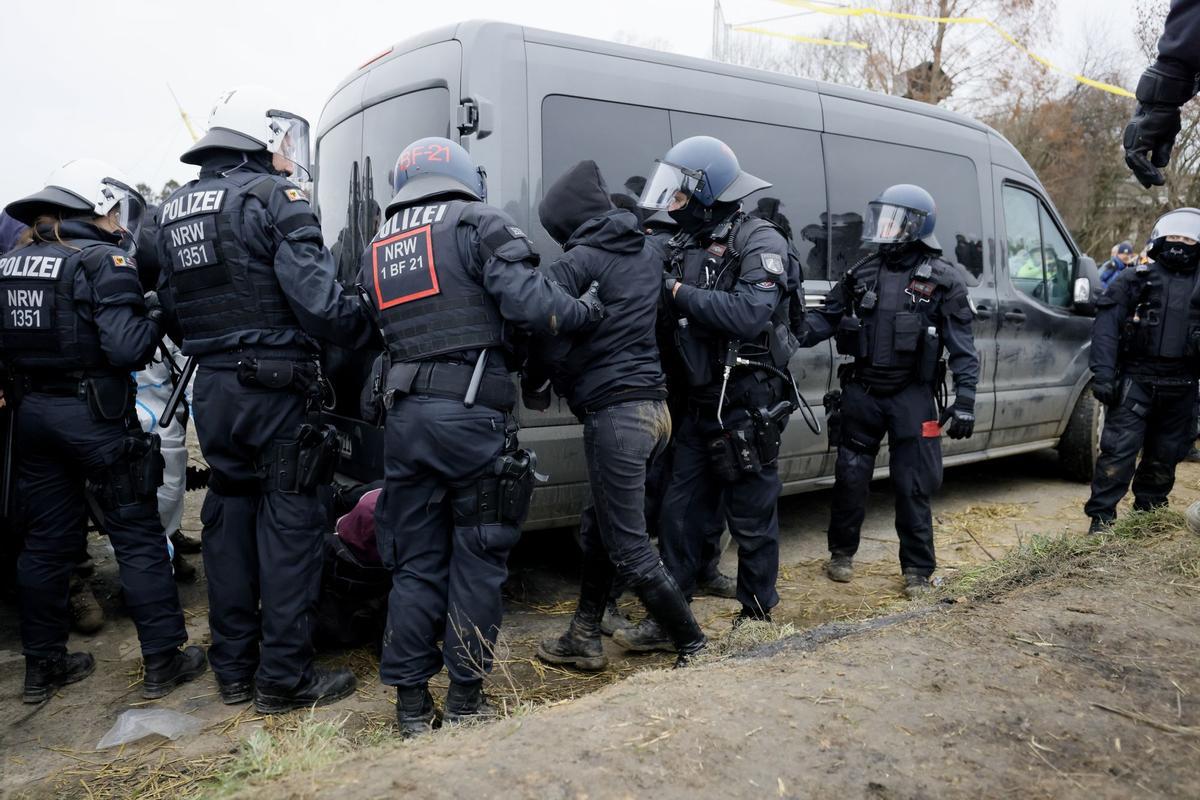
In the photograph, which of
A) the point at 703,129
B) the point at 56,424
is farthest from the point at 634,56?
the point at 56,424

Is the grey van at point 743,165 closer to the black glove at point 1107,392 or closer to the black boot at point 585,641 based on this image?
the black boot at point 585,641

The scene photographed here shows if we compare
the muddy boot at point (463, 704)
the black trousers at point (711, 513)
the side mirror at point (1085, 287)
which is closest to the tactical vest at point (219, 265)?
the muddy boot at point (463, 704)

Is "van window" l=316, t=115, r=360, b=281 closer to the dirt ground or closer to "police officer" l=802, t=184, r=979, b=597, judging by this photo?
the dirt ground

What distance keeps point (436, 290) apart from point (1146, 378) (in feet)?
13.1

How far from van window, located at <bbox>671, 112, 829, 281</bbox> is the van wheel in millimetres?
3062

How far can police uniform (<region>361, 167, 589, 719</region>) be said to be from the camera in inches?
112

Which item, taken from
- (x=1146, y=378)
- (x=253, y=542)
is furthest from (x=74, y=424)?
(x=1146, y=378)

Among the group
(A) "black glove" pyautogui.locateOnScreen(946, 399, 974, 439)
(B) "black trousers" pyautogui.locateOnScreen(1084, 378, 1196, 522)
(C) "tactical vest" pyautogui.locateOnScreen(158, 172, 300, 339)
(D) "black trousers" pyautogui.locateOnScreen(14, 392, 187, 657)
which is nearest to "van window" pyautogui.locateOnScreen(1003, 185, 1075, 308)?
(B) "black trousers" pyautogui.locateOnScreen(1084, 378, 1196, 522)

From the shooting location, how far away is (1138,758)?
1.89 metres

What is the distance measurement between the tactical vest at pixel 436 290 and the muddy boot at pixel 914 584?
254 centimetres

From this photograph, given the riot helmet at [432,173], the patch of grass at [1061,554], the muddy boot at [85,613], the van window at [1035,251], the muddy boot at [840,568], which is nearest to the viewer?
the riot helmet at [432,173]

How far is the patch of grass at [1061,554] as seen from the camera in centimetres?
319

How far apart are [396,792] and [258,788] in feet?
0.95

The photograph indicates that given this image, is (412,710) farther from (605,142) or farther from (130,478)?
(605,142)
